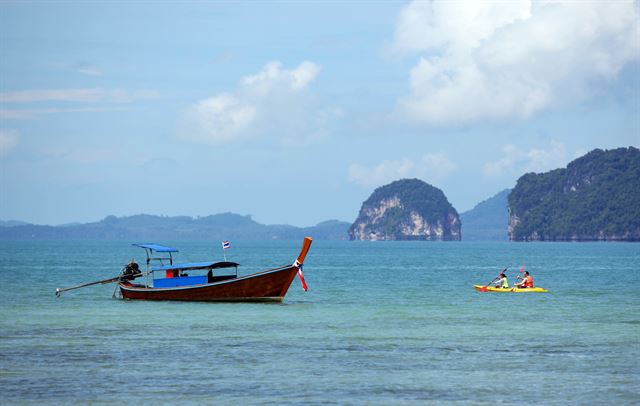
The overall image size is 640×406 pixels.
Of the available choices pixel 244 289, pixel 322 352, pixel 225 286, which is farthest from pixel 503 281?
pixel 322 352

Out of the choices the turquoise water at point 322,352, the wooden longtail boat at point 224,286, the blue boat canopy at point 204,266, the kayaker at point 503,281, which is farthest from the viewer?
the kayaker at point 503,281

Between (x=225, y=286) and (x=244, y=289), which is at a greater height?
(x=225, y=286)

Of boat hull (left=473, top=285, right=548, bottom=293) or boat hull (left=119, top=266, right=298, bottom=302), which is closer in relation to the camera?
boat hull (left=119, top=266, right=298, bottom=302)

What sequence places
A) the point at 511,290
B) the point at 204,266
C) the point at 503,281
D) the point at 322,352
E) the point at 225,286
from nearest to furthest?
the point at 322,352 < the point at 204,266 < the point at 225,286 < the point at 511,290 < the point at 503,281

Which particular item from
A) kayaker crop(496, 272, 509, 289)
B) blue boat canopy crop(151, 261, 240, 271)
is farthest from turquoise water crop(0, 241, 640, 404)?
kayaker crop(496, 272, 509, 289)

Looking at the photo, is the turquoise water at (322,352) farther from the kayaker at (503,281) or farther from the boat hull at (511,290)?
the kayaker at (503,281)

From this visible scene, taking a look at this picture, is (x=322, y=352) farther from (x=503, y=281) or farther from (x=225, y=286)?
(x=503, y=281)

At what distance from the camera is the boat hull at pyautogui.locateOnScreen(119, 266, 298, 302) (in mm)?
50031

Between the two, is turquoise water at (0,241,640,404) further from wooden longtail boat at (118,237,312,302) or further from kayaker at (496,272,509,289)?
kayaker at (496,272,509,289)

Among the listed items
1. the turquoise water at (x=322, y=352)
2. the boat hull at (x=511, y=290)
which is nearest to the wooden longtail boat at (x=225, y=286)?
the turquoise water at (x=322, y=352)

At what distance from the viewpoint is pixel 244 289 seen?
5038cm

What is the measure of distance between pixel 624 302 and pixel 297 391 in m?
35.3

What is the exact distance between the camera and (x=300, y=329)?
38719 millimetres

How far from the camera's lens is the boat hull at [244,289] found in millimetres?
50031
